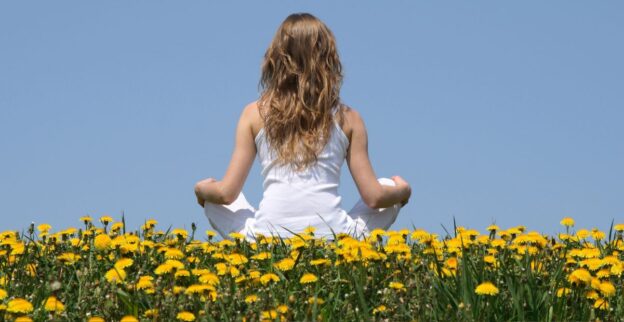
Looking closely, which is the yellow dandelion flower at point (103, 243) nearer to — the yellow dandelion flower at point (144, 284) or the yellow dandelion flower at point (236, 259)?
the yellow dandelion flower at point (236, 259)

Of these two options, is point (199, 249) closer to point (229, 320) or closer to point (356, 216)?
point (356, 216)

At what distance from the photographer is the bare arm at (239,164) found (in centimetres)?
696

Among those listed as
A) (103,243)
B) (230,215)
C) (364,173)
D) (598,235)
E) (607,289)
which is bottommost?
(607,289)

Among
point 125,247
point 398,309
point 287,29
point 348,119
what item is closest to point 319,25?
point 287,29

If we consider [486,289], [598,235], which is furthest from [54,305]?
[598,235]

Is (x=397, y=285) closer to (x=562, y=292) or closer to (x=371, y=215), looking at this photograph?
(x=562, y=292)

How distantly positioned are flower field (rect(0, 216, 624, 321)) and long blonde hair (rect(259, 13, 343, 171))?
3.13ft

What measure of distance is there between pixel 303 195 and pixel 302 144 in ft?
1.24

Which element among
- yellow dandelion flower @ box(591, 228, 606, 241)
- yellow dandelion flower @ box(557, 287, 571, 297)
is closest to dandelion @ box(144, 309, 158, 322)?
yellow dandelion flower @ box(557, 287, 571, 297)

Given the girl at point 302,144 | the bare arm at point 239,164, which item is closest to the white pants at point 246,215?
the girl at point 302,144

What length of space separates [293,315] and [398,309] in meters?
0.48

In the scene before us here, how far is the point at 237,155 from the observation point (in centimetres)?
700

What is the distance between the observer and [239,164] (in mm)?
6977

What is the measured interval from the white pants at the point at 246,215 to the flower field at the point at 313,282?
3.36 ft
